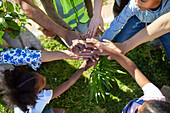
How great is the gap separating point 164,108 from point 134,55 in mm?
1524

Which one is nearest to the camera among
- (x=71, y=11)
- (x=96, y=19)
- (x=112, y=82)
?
(x=96, y=19)

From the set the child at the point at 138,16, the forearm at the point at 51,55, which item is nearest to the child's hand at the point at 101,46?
the child at the point at 138,16

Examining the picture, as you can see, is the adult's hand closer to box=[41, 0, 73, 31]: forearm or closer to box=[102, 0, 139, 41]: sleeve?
box=[102, 0, 139, 41]: sleeve

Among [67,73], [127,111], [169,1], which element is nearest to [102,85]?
[67,73]

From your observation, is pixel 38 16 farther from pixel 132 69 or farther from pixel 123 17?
pixel 132 69

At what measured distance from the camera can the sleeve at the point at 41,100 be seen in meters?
1.89

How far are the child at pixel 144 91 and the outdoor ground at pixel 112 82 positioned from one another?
52cm

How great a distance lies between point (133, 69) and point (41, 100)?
1117 mm

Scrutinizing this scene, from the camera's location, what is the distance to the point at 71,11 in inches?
85.7

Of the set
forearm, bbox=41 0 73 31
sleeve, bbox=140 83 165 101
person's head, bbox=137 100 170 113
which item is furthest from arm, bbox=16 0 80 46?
person's head, bbox=137 100 170 113

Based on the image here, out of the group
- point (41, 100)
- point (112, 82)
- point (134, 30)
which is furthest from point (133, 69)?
point (41, 100)

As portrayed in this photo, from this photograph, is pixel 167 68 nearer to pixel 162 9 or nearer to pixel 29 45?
pixel 162 9

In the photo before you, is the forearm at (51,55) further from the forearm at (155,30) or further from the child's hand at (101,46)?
the forearm at (155,30)

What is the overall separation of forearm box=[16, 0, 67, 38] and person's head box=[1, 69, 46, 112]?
614 millimetres
